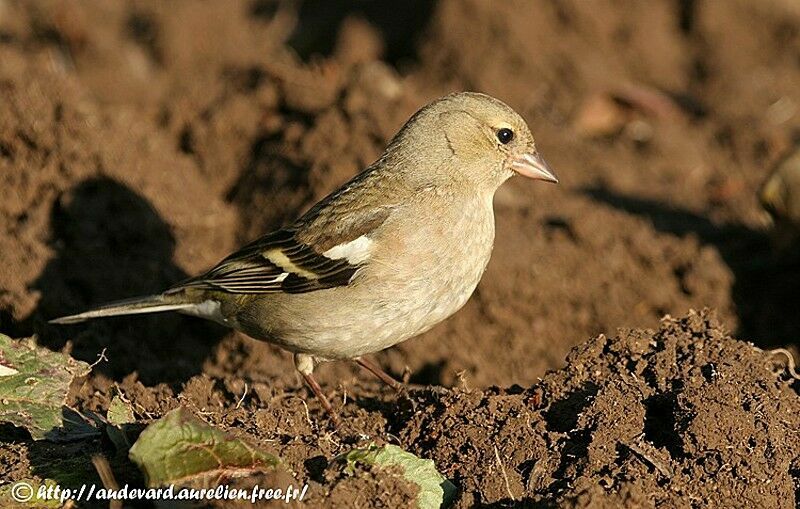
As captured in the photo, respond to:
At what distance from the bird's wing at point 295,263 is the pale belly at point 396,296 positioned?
98mm

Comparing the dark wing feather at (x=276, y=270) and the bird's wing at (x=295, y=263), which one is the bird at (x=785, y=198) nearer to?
the bird's wing at (x=295, y=263)

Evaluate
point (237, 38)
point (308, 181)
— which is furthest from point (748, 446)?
point (237, 38)

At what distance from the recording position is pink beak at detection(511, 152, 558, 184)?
6.31 metres

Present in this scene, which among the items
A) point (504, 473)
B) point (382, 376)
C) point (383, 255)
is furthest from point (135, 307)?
point (504, 473)

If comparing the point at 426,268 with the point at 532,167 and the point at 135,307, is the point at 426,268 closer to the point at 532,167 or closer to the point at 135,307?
the point at 532,167

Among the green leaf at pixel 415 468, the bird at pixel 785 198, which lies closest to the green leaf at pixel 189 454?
the green leaf at pixel 415 468

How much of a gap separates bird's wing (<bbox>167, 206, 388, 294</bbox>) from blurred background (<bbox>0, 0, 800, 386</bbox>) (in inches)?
24.9

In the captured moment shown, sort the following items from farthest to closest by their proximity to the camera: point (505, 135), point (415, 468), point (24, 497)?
point (505, 135) < point (415, 468) < point (24, 497)

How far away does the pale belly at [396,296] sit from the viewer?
5.60m

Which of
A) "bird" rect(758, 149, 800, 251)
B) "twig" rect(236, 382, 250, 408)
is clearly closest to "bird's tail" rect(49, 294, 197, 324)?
"twig" rect(236, 382, 250, 408)

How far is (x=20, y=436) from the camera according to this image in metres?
5.09

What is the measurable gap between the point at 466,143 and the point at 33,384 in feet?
8.30

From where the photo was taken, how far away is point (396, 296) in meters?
5.59

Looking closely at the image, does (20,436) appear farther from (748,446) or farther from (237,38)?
(237,38)
